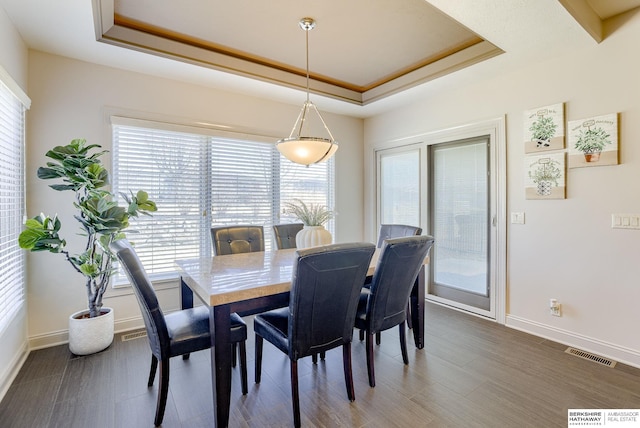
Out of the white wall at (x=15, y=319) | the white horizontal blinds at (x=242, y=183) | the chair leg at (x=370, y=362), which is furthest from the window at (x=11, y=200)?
the chair leg at (x=370, y=362)

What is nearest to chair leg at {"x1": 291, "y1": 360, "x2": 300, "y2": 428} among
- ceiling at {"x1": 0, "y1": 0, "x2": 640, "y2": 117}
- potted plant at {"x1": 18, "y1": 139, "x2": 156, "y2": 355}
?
potted plant at {"x1": 18, "y1": 139, "x2": 156, "y2": 355}

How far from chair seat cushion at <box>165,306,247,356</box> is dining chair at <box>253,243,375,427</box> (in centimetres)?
20

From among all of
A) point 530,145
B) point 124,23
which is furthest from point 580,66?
point 124,23

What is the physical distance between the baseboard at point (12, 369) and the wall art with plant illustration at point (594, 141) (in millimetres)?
4522

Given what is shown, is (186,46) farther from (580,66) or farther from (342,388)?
(580,66)

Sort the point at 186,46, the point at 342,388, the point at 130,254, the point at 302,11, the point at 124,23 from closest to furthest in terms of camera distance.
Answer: the point at 130,254
the point at 342,388
the point at 302,11
the point at 124,23
the point at 186,46

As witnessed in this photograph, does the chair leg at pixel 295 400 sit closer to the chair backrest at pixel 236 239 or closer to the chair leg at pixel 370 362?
the chair leg at pixel 370 362

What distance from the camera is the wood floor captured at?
1.85 metres

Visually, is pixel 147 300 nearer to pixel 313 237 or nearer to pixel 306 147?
pixel 313 237

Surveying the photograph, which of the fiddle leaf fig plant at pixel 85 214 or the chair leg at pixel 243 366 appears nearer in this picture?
the chair leg at pixel 243 366

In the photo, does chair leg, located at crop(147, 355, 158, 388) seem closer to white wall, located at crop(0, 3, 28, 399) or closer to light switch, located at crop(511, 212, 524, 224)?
white wall, located at crop(0, 3, 28, 399)

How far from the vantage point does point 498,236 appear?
3305 millimetres

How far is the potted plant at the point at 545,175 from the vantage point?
9.36 ft

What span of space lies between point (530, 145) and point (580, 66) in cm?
71
